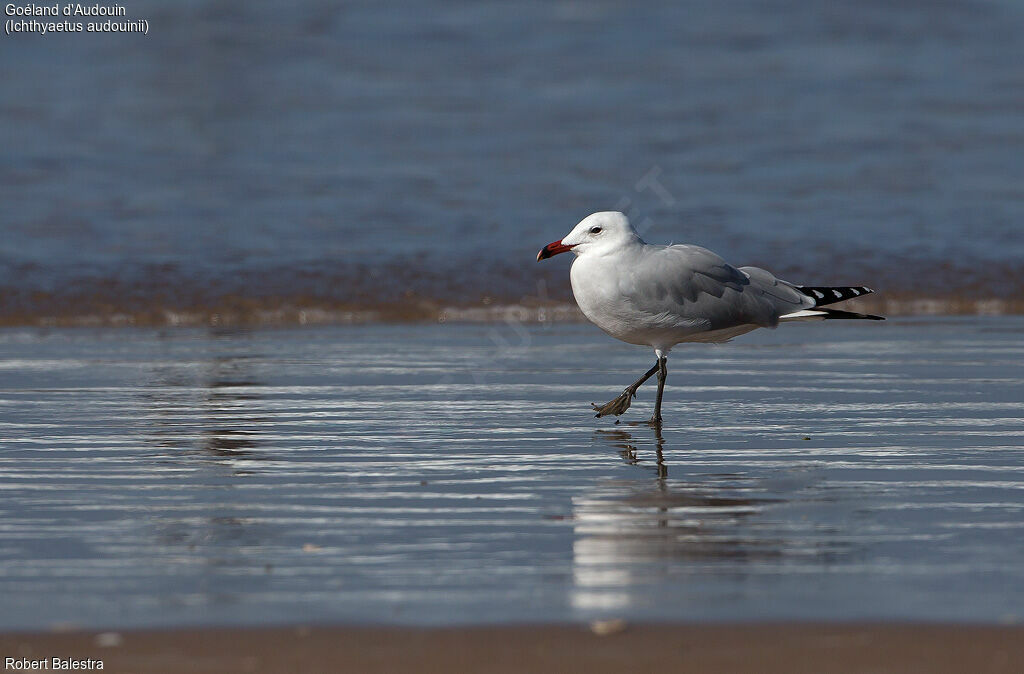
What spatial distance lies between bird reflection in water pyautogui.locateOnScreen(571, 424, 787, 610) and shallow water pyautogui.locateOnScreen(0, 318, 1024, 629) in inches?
0.5

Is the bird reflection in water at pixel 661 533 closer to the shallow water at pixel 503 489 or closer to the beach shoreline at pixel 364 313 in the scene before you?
the shallow water at pixel 503 489

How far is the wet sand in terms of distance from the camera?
281cm

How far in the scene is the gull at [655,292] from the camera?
19.4 feet

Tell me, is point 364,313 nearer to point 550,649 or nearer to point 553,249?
point 553,249

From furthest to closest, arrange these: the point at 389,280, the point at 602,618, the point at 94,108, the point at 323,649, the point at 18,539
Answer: the point at 94,108
the point at 389,280
the point at 18,539
the point at 602,618
the point at 323,649

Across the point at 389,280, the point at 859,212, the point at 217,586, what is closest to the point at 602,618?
the point at 217,586

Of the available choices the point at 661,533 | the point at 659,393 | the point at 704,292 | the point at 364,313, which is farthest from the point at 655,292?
the point at 364,313

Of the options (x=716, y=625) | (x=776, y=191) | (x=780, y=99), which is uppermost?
(x=780, y=99)

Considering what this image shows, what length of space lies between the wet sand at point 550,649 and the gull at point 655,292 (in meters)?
3.00

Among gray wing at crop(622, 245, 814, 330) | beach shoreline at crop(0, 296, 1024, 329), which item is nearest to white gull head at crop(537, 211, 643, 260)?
gray wing at crop(622, 245, 814, 330)

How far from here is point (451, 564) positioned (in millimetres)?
3557

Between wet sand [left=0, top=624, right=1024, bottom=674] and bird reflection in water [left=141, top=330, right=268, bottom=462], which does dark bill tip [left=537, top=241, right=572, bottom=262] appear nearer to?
bird reflection in water [left=141, top=330, right=268, bottom=462]

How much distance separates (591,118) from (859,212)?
5121 mm

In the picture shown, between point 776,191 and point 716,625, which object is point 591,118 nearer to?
point 776,191
